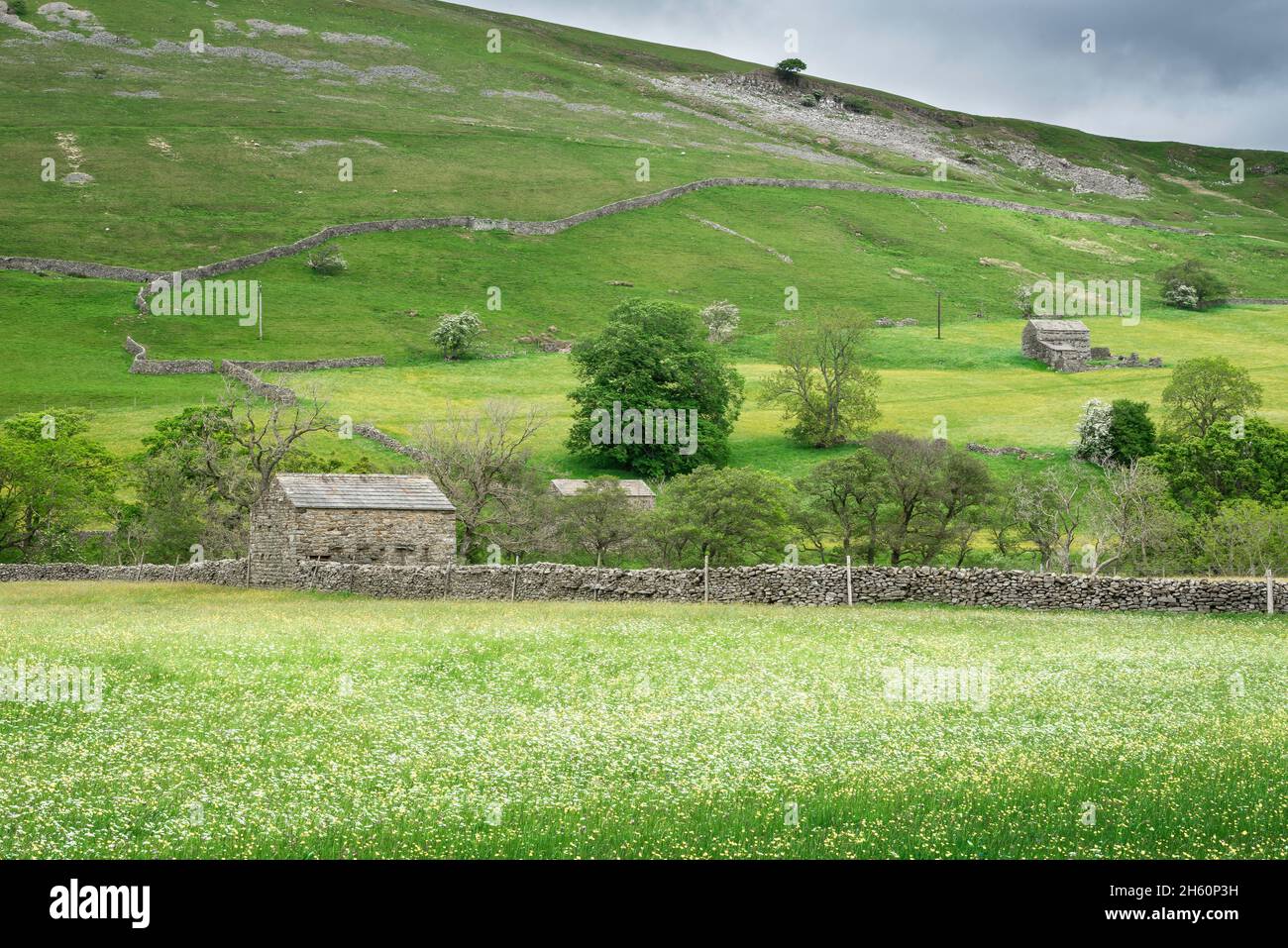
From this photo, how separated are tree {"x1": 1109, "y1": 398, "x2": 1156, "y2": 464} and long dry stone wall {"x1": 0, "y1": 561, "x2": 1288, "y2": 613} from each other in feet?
139

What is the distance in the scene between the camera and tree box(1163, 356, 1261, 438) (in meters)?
83.4

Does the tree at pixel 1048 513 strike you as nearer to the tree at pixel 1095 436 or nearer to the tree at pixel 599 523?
the tree at pixel 1095 436

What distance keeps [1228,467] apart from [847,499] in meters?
22.0

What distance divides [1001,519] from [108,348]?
3021 inches

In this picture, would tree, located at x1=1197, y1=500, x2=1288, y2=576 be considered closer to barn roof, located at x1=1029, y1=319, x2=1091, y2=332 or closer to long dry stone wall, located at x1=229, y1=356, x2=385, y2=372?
barn roof, located at x1=1029, y1=319, x2=1091, y2=332

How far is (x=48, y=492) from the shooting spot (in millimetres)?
73625

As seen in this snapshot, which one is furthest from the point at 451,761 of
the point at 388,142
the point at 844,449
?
the point at 388,142

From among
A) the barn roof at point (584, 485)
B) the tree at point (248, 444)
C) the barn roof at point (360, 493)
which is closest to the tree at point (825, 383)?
the barn roof at point (584, 485)

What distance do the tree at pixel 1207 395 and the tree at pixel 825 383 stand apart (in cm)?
2023

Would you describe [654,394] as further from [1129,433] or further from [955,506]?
[955,506]

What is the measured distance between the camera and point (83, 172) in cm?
15300

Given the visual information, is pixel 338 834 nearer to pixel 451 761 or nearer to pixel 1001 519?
pixel 451 761

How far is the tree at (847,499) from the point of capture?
2532 inches

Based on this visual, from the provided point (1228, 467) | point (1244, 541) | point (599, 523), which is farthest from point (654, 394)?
point (1244, 541)
